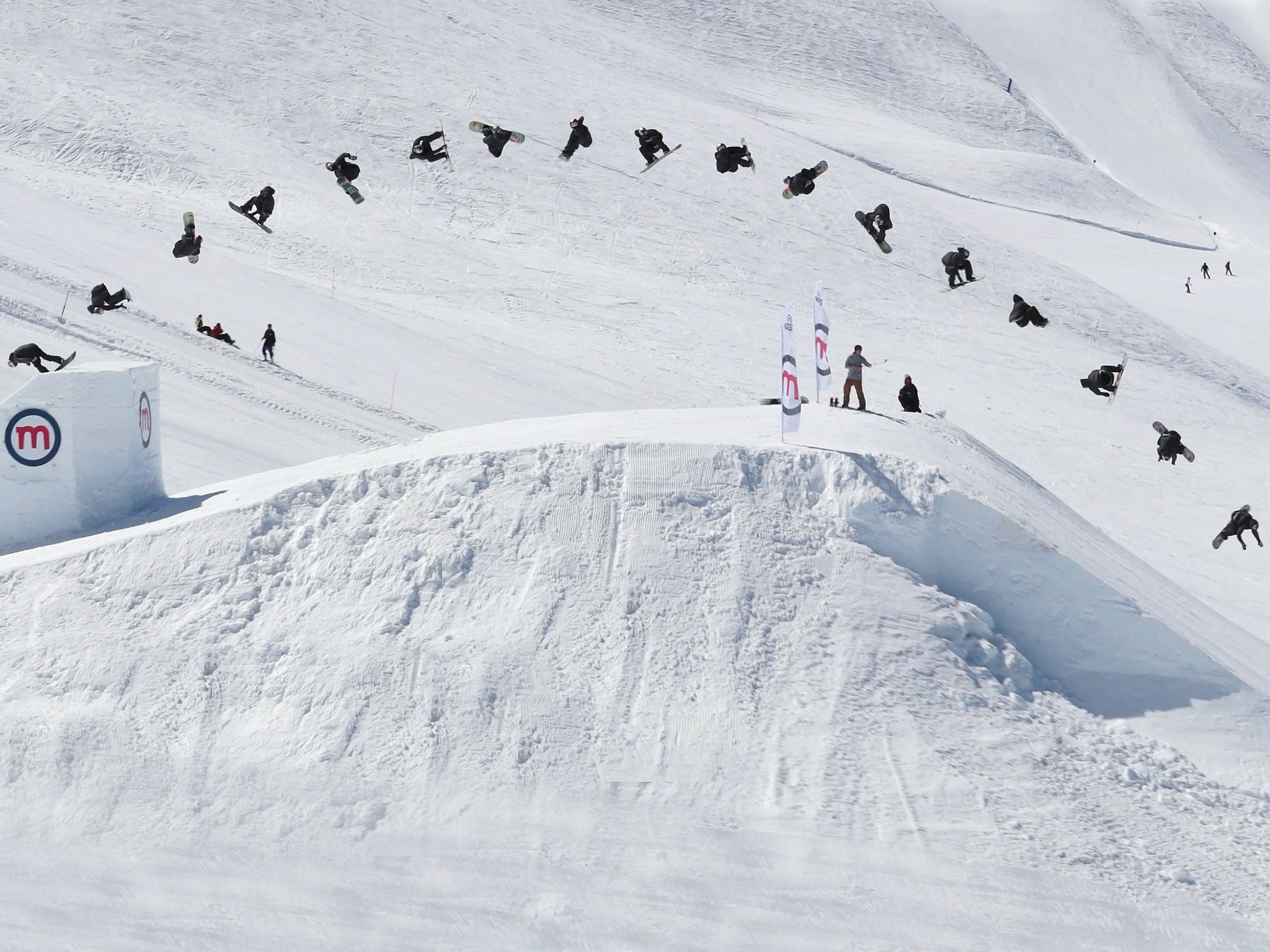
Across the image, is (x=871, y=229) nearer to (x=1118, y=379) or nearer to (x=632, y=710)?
(x=1118, y=379)

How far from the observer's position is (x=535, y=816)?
8.82 metres

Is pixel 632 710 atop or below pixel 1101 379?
below

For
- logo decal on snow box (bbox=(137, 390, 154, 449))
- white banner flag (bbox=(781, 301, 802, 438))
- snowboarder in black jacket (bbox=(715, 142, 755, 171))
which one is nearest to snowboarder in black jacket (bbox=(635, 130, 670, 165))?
snowboarder in black jacket (bbox=(715, 142, 755, 171))

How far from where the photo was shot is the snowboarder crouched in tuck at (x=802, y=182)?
23891mm

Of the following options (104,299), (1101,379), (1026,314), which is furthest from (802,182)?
(104,299)

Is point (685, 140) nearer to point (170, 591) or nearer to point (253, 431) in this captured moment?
point (253, 431)

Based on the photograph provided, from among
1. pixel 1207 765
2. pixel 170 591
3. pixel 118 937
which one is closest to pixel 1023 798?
pixel 1207 765

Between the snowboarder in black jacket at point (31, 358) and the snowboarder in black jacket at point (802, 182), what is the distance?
463 inches

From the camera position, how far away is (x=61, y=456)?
13.0m

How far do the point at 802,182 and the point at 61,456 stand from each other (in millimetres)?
14753

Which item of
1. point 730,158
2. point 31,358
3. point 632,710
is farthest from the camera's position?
point 730,158

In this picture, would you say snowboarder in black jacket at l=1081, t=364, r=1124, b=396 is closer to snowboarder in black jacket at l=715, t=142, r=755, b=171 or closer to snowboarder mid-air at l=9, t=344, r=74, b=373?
snowboarder in black jacket at l=715, t=142, r=755, b=171

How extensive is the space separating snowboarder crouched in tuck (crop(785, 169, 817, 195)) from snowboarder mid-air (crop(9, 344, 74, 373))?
38.6ft

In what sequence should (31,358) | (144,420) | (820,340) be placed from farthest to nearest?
1. (31,358)
2. (144,420)
3. (820,340)
